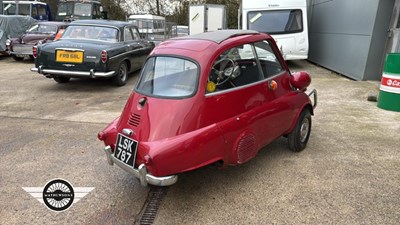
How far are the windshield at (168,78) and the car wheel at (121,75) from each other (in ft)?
17.0

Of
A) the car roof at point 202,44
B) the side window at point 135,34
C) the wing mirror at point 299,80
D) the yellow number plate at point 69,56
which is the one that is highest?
the car roof at point 202,44

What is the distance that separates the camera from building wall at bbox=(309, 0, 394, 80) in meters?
8.45

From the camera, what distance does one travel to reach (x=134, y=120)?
302 cm

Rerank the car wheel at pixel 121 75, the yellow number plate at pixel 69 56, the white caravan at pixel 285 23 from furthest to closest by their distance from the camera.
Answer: the white caravan at pixel 285 23, the car wheel at pixel 121 75, the yellow number plate at pixel 69 56

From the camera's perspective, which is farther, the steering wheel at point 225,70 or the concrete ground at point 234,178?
the steering wheel at point 225,70

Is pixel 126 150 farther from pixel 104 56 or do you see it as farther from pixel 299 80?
pixel 104 56

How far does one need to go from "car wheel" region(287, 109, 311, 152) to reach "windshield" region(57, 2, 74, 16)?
732 inches

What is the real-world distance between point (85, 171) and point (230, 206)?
1802 millimetres

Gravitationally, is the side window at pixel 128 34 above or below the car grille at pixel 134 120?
above

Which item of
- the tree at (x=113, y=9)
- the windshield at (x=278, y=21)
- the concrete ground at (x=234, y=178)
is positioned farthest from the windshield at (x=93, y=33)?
the tree at (x=113, y=9)

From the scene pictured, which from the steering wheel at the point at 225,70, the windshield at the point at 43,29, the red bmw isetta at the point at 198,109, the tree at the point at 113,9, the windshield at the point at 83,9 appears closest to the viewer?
the red bmw isetta at the point at 198,109

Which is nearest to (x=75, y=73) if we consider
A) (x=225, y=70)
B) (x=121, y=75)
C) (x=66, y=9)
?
(x=121, y=75)

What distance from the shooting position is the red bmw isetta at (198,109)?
277 centimetres

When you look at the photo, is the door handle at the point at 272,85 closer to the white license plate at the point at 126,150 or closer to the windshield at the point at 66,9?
the white license plate at the point at 126,150
